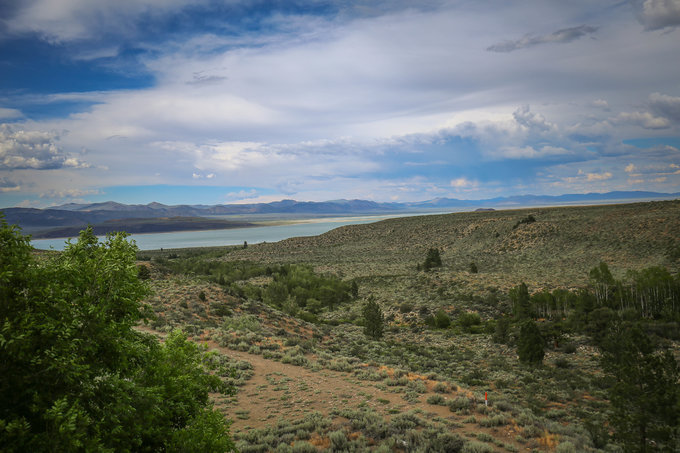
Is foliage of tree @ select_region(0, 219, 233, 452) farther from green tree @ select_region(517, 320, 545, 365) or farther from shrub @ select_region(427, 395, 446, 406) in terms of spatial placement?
green tree @ select_region(517, 320, 545, 365)

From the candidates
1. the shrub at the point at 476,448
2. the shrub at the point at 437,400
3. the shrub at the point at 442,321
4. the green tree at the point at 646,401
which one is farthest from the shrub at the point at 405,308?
the shrub at the point at 476,448

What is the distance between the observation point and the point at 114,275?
5.34 m

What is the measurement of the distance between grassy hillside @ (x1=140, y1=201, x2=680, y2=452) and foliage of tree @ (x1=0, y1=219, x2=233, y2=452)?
3796 mm

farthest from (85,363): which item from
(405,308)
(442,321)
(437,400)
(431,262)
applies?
(431,262)

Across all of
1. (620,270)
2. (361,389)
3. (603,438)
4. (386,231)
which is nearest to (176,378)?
(361,389)

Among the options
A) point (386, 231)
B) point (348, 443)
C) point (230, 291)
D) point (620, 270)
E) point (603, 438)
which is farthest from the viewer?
point (386, 231)

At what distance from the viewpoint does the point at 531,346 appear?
18.8 metres

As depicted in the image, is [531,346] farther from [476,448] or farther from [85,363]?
[85,363]

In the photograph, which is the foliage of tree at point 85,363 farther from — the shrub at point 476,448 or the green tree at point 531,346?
the green tree at point 531,346

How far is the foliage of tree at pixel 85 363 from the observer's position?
407 centimetres

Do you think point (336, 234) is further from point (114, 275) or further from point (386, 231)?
point (114, 275)

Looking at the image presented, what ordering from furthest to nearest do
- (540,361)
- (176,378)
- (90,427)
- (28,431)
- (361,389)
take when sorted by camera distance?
1. (540,361)
2. (361,389)
3. (176,378)
4. (90,427)
5. (28,431)

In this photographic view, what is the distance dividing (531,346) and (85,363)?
1977 cm

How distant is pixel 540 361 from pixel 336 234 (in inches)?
3544
